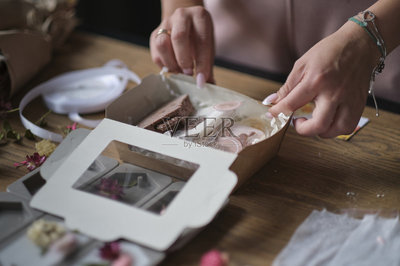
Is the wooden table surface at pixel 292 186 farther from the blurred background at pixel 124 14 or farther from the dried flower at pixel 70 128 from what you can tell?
the blurred background at pixel 124 14

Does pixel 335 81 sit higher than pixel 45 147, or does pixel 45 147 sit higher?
pixel 335 81

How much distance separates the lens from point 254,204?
699 millimetres

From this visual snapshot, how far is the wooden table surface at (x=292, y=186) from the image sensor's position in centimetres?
62

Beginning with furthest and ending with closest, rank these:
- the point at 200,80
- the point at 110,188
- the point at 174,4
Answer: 1. the point at 174,4
2. the point at 200,80
3. the point at 110,188

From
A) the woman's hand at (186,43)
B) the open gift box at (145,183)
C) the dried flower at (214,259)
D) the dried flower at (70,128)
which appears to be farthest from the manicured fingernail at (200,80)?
the dried flower at (214,259)

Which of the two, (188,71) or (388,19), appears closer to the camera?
(388,19)

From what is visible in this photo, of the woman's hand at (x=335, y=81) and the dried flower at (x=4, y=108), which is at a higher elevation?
the woman's hand at (x=335, y=81)

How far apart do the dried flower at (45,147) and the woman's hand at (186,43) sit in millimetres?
296

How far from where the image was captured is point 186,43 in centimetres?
90

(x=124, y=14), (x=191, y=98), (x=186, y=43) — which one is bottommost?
(x=124, y=14)

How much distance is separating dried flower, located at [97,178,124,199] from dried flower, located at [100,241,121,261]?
0.29ft

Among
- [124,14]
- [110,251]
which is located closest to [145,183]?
[110,251]

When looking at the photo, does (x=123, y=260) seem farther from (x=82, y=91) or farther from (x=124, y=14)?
(x=124, y=14)

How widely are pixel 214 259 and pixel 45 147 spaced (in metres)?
0.42
